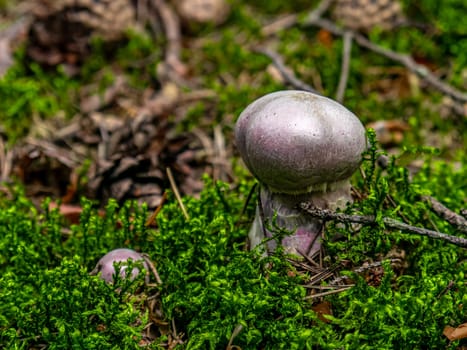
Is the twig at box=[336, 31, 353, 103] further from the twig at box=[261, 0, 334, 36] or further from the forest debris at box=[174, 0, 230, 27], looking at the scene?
the forest debris at box=[174, 0, 230, 27]

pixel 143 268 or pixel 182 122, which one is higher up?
pixel 143 268

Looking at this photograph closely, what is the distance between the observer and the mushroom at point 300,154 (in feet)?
4.68

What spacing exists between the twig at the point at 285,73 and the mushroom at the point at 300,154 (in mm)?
939

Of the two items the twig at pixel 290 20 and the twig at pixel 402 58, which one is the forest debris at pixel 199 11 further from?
the twig at pixel 402 58

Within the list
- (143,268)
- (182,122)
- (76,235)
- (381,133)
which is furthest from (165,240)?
(381,133)

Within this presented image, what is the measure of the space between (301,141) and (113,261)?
0.70 metres

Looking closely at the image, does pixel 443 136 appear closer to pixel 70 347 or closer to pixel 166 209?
pixel 166 209

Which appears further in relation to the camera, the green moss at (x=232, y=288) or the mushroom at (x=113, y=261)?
the mushroom at (x=113, y=261)

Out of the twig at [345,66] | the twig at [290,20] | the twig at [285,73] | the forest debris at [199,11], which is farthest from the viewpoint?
the forest debris at [199,11]

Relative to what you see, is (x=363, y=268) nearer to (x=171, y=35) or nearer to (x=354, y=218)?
(x=354, y=218)

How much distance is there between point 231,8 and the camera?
3949 mm

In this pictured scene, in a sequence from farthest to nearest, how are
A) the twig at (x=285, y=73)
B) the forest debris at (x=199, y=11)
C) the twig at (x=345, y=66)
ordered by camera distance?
the forest debris at (x=199, y=11), the twig at (x=345, y=66), the twig at (x=285, y=73)

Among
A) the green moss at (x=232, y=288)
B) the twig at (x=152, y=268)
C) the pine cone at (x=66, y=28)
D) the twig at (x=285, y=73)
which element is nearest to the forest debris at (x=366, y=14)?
the twig at (x=285, y=73)

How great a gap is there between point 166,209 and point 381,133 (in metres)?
1.35
